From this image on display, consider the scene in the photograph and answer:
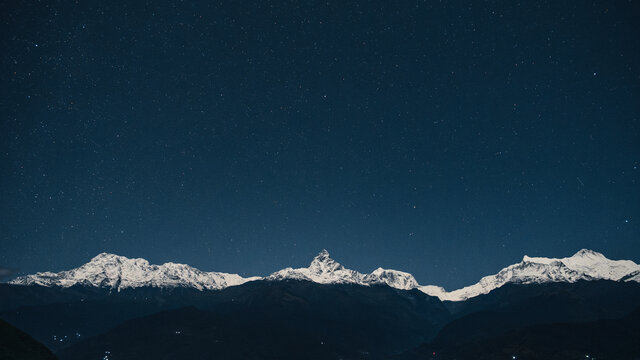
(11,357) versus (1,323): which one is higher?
(1,323)

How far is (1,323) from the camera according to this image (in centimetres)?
6788

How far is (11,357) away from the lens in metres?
56.1

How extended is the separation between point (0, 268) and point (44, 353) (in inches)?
2415

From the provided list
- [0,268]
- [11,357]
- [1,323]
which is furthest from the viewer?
[1,323]

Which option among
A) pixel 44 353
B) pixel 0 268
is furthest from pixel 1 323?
pixel 0 268

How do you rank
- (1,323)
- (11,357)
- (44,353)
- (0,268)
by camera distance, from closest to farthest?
(0,268), (11,357), (44,353), (1,323)

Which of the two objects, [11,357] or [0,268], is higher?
[0,268]

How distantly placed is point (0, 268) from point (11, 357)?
57.3 metres

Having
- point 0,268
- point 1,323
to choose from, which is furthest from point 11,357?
point 0,268

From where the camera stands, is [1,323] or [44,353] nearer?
[44,353]

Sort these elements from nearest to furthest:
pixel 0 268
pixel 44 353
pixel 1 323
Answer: pixel 0 268 < pixel 44 353 < pixel 1 323

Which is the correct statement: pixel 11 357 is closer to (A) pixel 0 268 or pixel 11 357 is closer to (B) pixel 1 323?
(B) pixel 1 323

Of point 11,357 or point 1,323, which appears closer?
point 11,357

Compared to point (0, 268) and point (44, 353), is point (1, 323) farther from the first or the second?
point (0, 268)
